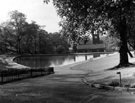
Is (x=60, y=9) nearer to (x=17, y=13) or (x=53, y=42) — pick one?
(x=17, y=13)

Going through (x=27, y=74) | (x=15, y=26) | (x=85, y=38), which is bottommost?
(x=27, y=74)

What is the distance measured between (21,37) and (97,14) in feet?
272

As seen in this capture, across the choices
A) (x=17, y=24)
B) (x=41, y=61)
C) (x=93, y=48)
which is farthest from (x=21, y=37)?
(x=93, y=48)

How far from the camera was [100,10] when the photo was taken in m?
17.5

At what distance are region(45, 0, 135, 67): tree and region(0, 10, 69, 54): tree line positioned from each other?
72.6m

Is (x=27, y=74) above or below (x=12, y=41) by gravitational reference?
below

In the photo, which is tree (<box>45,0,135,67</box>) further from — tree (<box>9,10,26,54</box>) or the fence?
tree (<box>9,10,26,54</box>)

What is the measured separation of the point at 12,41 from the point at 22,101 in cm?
8875

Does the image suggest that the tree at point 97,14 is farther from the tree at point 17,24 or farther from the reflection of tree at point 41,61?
the tree at point 17,24

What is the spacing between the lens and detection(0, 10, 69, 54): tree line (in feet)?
297

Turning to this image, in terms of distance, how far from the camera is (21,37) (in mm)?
96500

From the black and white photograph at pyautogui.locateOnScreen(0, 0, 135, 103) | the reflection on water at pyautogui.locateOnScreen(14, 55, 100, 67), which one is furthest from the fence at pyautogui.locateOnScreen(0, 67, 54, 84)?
the reflection on water at pyautogui.locateOnScreen(14, 55, 100, 67)

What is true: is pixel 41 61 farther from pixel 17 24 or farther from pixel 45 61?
pixel 17 24

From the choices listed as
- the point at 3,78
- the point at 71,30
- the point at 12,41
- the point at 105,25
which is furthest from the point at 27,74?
the point at 12,41
